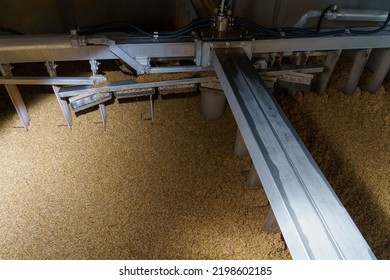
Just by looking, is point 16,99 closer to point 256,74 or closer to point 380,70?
point 256,74

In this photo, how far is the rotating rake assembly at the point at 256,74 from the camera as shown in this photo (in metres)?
0.63

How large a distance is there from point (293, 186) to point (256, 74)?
51 cm

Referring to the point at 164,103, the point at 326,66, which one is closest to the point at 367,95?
the point at 326,66

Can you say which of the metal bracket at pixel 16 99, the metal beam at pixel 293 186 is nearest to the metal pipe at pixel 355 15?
the metal beam at pixel 293 186

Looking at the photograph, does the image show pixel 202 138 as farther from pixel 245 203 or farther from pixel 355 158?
pixel 355 158

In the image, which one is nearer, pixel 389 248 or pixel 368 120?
pixel 389 248

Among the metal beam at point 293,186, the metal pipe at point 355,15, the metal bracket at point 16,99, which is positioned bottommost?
the metal bracket at point 16,99

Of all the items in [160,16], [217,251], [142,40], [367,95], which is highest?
[142,40]

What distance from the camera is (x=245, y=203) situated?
1361 millimetres

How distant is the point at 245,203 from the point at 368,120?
3.18ft

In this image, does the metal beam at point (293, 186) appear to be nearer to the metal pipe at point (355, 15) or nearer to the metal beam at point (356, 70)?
the metal pipe at point (355, 15)

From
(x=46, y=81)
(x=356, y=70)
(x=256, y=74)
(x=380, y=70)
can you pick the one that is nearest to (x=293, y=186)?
(x=256, y=74)

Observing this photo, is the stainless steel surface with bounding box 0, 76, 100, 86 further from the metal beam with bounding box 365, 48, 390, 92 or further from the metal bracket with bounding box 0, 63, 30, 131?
the metal beam with bounding box 365, 48, 390, 92

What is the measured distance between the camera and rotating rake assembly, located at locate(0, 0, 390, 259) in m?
0.63
